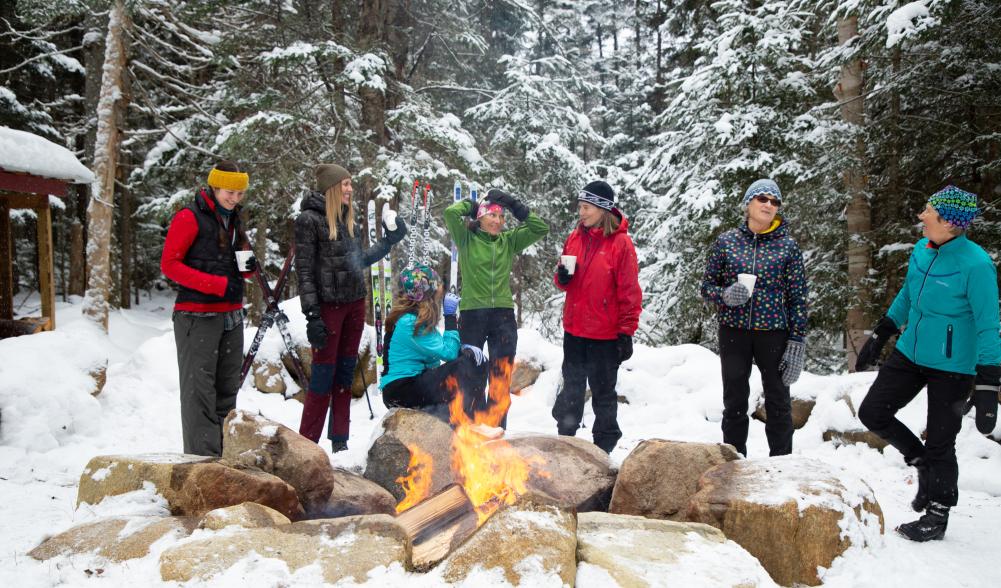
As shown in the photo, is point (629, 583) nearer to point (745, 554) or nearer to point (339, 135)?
point (745, 554)

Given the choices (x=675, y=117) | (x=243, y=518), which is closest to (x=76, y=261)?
(x=675, y=117)

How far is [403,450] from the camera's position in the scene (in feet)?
13.0

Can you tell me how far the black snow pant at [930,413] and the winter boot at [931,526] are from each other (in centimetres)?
5

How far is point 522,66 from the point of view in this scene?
12906 millimetres

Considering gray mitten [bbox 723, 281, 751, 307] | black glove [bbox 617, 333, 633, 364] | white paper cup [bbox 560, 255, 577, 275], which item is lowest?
black glove [bbox 617, 333, 633, 364]

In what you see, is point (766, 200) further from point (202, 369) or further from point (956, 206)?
point (202, 369)

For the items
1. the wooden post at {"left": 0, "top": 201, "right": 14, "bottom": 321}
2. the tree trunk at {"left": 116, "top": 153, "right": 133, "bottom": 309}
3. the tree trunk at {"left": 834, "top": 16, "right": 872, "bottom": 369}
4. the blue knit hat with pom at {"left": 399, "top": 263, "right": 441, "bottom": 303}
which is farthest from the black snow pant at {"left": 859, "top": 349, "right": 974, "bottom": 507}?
the tree trunk at {"left": 116, "top": 153, "right": 133, "bottom": 309}

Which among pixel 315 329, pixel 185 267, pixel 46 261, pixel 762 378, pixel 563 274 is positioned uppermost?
pixel 46 261

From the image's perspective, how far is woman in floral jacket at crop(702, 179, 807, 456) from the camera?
13.4 feet

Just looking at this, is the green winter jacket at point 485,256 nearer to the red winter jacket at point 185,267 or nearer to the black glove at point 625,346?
the black glove at point 625,346

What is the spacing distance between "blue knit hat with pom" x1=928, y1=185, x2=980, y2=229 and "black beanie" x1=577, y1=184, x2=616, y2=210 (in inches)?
77.8

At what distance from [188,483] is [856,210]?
869cm

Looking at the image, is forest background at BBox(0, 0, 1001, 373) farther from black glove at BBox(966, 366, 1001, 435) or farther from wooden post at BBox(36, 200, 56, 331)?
black glove at BBox(966, 366, 1001, 435)

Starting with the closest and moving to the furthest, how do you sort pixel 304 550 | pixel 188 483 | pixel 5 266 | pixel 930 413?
1. pixel 304 550
2. pixel 188 483
3. pixel 930 413
4. pixel 5 266
